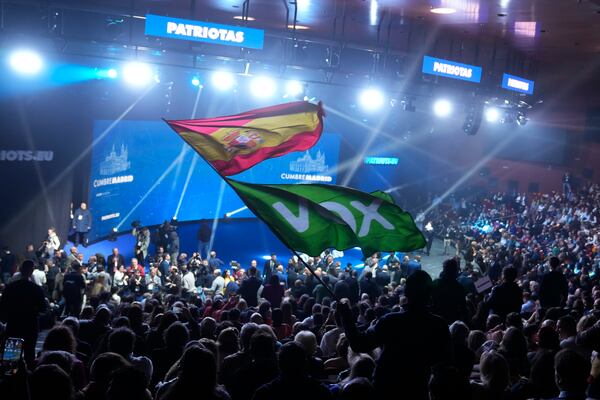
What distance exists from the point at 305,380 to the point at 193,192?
75.5 ft

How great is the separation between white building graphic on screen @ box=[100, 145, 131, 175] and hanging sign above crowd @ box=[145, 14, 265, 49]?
27.5ft

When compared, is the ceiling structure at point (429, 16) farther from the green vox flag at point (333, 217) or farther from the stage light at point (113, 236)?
the green vox flag at point (333, 217)

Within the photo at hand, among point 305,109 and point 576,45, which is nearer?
point 305,109

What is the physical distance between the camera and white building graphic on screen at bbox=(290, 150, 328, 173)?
28.6 metres

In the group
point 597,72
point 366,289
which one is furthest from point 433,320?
point 597,72

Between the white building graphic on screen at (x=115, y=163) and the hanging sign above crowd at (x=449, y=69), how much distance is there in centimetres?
1031

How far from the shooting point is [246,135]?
7465 millimetres

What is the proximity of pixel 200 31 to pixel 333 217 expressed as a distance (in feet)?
26.8

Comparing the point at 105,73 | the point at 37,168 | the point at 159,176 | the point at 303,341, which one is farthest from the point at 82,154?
the point at 303,341

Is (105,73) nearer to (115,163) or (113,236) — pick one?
(115,163)

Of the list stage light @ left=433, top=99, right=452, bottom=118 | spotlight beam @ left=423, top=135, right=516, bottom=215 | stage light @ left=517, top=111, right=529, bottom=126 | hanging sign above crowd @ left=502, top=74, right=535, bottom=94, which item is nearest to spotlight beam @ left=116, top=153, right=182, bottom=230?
stage light @ left=433, top=99, right=452, bottom=118

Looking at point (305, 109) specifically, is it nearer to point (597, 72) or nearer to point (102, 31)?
point (102, 31)

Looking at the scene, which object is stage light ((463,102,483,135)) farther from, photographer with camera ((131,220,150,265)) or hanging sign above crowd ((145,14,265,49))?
photographer with camera ((131,220,150,265))

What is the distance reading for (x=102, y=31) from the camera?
17859mm
